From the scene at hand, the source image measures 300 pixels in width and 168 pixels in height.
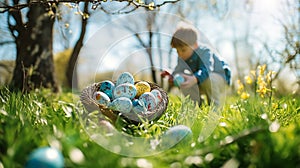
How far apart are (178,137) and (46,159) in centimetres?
73

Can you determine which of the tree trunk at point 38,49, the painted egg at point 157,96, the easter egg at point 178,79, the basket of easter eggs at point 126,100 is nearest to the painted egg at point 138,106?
the basket of easter eggs at point 126,100

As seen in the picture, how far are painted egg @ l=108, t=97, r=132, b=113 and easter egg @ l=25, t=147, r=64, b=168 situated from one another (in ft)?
3.47

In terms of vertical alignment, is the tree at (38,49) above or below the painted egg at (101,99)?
below

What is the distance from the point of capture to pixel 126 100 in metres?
2.31

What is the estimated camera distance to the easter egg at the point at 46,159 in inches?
45.4

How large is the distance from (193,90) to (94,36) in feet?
4.81

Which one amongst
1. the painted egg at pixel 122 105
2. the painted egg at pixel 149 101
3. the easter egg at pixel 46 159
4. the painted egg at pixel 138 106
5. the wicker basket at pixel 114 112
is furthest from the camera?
the painted egg at pixel 149 101

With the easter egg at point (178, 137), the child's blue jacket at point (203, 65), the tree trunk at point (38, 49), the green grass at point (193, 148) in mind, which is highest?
the green grass at point (193, 148)

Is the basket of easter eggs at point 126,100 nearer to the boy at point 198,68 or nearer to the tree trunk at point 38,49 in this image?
the boy at point 198,68

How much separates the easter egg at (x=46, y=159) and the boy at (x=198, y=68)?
7.80 feet

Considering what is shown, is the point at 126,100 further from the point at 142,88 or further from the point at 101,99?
the point at 142,88

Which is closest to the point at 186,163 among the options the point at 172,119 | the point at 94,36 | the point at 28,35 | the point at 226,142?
the point at 226,142

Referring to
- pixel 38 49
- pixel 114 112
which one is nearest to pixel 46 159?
pixel 114 112

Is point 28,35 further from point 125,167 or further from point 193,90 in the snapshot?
point 125,167
